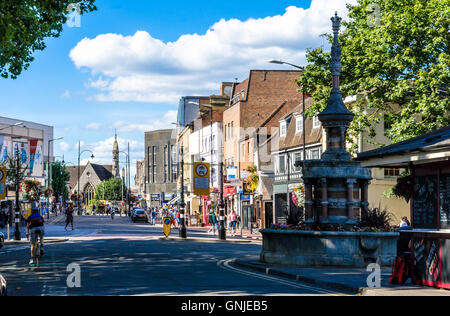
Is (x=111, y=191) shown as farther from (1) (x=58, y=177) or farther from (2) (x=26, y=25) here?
(2) (x=26, y=25)

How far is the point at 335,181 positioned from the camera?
2122cm

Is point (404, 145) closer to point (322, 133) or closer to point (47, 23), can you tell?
point (47, 23)

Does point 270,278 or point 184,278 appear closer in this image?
point 184,278

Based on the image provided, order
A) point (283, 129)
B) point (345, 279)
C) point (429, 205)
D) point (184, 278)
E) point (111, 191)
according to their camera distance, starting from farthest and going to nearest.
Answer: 1. point (111, 191)
2. point (283, 129)
3. point (184, 278)
4. point (345, 279)
5. point (429, 205)

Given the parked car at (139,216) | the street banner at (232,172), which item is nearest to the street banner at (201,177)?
the street banner at (232,172)

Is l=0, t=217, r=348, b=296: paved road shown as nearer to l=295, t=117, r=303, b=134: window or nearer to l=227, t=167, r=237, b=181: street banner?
l=295, t=117, r=303, b=134: window

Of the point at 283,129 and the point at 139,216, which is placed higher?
the point at 283,129

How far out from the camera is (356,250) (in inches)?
786

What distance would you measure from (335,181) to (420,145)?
19.6 ft

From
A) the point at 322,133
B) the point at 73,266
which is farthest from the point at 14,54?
the point at 322,133

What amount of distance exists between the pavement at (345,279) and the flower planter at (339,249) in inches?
15.4

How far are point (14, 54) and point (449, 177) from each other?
1590 centimetres

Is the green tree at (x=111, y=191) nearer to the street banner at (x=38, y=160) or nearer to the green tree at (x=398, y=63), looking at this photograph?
the street banner at (x=38, y=160)

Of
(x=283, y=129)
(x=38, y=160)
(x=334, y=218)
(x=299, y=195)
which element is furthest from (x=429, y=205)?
(x=38, y=160)
